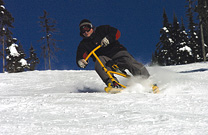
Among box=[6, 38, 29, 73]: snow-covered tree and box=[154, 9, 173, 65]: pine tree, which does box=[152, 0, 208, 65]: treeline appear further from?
box=[6, 38, 29, 73]: snow-covered tree

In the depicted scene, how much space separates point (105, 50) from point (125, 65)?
64cm

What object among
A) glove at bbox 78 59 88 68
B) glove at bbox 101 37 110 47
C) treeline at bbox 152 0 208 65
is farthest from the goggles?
treeline at bbox 152 0 208 65

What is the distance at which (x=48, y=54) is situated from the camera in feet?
83.2

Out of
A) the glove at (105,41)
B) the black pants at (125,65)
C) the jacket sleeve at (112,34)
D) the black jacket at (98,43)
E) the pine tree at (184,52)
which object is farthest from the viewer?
the pine tree at (184,52)

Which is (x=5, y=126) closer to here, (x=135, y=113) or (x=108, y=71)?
(x=135, y=113)

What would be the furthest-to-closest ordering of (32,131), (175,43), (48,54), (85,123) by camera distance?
1. (175,43)
2. (48,54)
3. (85,123)
4. (32,131)

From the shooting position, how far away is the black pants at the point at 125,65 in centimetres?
486

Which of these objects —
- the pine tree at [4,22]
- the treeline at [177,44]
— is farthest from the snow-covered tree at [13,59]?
the treeline at [177,44]

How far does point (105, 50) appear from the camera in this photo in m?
5.12

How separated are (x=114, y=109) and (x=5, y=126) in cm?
131

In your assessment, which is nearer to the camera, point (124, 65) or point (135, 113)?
point (135, 113)

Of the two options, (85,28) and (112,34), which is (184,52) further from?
(85,28)

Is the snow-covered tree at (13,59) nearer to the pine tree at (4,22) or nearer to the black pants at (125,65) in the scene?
the pine tree at (4,22)

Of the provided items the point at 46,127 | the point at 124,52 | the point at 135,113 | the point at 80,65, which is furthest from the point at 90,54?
the point at 46,127
